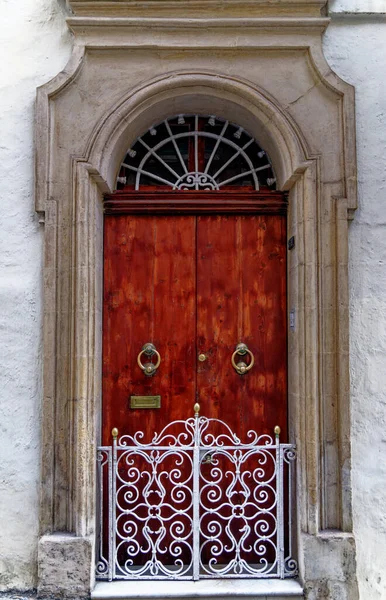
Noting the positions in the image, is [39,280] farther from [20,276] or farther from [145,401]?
[145,401]

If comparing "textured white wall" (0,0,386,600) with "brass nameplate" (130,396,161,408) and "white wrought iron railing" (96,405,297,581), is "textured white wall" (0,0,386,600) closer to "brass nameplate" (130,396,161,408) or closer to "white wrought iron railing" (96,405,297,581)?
"white wrought iron railing" (96,405,297,581)

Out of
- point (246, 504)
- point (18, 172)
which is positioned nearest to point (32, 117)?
point (18, 172)

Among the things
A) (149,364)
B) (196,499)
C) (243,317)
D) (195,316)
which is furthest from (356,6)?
(196,499)

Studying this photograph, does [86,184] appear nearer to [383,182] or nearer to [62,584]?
[383,182]

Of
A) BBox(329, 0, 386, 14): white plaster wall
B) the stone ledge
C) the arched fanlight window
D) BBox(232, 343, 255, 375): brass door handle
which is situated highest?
BBox(329, 0, 386, 14): white plaster wall

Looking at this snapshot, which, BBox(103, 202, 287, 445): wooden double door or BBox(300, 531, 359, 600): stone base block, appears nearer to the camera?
BBox(300, 531, 359, 600): stone base block

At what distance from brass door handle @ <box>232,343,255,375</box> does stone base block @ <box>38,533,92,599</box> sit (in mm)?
1735

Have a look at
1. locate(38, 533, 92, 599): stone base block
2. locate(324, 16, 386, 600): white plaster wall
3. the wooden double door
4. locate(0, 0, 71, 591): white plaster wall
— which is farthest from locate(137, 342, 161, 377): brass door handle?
locate(324, 16, 386, 600): white plaster wall

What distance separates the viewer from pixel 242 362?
4.37 metres

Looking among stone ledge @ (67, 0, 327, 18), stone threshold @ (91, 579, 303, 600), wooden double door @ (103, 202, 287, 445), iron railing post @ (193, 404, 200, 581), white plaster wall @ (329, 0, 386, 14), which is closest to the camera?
stone threshold @ (91, 579, 303, 600)

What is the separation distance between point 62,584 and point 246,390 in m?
1.99

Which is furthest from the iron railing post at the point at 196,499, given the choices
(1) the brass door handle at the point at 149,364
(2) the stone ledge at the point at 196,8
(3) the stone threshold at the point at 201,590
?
(2) the stone ledge at the point at 196,8

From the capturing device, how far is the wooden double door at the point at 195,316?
4352 millimetres

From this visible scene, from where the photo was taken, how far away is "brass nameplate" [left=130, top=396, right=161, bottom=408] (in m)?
4.32
